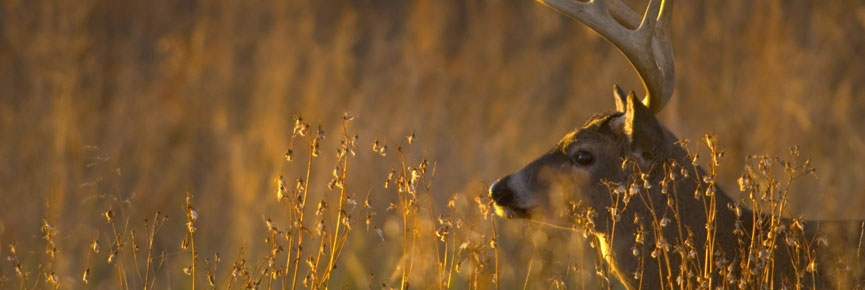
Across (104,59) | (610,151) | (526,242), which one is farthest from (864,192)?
(104,59)

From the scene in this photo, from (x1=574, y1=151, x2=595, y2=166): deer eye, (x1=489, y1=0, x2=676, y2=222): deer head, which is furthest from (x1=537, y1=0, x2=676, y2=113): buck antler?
(x1=574, y1=151, x2=595, y2=166): deer eye

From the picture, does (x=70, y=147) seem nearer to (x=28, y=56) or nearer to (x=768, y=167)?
(x=28, y=56)

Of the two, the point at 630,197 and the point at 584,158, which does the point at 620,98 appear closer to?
the point at 584,158

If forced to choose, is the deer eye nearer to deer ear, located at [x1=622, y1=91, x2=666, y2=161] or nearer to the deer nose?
deer ear, located at [x1=622, y1=91, x2=666, y2=161]

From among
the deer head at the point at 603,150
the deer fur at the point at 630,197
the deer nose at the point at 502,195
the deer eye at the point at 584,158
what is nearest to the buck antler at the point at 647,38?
the deer head at the point at 603,150

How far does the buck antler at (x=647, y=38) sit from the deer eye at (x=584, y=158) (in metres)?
0.39

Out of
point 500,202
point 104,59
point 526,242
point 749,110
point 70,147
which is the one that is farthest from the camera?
point 104,59

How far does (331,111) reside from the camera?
10992 millimetres

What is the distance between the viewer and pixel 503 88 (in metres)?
11.7

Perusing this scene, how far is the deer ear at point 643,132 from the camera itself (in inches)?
209

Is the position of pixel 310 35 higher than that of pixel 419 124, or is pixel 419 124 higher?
pixel 310 35

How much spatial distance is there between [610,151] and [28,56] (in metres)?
6.93

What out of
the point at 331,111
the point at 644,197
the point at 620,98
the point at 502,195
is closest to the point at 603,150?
the point at 644,197

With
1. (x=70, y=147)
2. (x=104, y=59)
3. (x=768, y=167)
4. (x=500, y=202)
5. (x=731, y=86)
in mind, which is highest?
(x=104, y=59)
